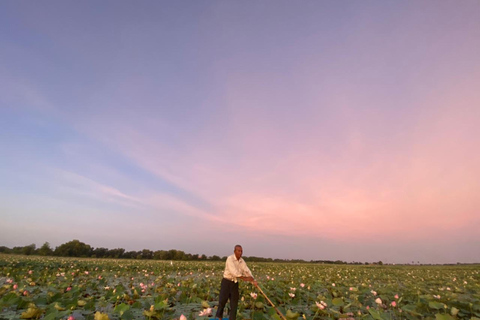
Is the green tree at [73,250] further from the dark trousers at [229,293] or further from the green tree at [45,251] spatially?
the dark trousers at [229,293]

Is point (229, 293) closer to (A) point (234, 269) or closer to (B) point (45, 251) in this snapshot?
(A) point (234, 269)

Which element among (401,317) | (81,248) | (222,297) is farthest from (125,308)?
(81,248)

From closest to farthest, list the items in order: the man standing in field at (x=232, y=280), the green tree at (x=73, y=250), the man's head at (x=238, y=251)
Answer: the man standing in field at (x=232, y=280) → the man's head at (x=238, y=251) → the green tree at (x=73, y=250)

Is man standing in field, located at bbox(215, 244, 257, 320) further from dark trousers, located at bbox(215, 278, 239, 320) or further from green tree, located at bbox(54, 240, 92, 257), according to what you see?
green tree, located at bbox(54, 240, 92, 257)

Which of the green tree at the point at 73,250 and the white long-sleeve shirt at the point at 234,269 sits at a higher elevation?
the white long-sleeve shirt at the point at 234,269

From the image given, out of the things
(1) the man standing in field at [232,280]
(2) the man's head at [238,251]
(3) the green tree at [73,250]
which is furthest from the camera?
(3) the green tree at [73,250]

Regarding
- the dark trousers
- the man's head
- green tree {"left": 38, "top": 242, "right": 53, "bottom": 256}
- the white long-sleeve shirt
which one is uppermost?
the man's head

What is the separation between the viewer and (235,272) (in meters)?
5.21

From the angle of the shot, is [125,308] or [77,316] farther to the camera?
[77,316]

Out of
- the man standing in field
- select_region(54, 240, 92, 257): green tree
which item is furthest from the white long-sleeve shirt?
select_region(54, 240, 92, 257): green tree

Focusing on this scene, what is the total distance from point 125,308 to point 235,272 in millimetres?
2132

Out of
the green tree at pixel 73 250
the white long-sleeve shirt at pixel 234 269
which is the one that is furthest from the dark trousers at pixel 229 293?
the green tree at pixel 73 250

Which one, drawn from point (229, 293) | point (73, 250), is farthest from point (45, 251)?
point (229, 293)

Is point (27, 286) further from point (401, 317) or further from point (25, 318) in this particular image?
point (401, 317)
